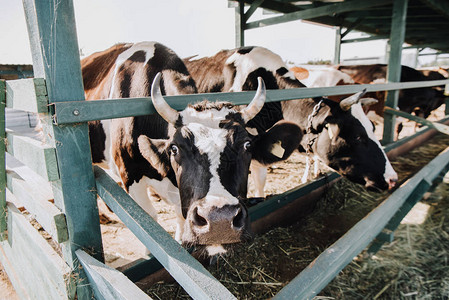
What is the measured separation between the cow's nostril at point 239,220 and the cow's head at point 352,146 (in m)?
2.22

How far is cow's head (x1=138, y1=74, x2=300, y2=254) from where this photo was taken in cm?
127

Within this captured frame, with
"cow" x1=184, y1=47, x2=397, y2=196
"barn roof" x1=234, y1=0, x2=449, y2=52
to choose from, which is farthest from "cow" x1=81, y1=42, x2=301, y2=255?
"barn roof" x1=234, y1=0, x2=449, y2=52

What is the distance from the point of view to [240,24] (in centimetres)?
530

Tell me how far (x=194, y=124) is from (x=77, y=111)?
687mm

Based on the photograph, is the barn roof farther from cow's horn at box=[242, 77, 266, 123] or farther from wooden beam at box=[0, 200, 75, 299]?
wooden beam at box=[0, 200, 75, 299]

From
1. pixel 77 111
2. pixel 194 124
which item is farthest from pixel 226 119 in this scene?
pixel 77 111

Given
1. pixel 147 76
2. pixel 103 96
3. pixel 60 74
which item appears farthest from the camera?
pixel 103 96

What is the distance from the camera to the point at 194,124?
163 centimetres

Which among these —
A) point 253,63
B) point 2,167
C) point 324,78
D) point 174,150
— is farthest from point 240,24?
point 2,167

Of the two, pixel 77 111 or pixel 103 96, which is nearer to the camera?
pixel 77 111

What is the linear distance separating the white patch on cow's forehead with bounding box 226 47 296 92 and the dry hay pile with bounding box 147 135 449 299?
5.61 feet

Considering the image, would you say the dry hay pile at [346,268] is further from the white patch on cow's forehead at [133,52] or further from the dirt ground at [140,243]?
the white patch on cow's forehead at [133,52]

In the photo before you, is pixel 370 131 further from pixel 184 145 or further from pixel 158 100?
pixel 158 100

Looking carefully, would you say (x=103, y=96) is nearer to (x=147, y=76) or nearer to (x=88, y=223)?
(x=147, y=76)
